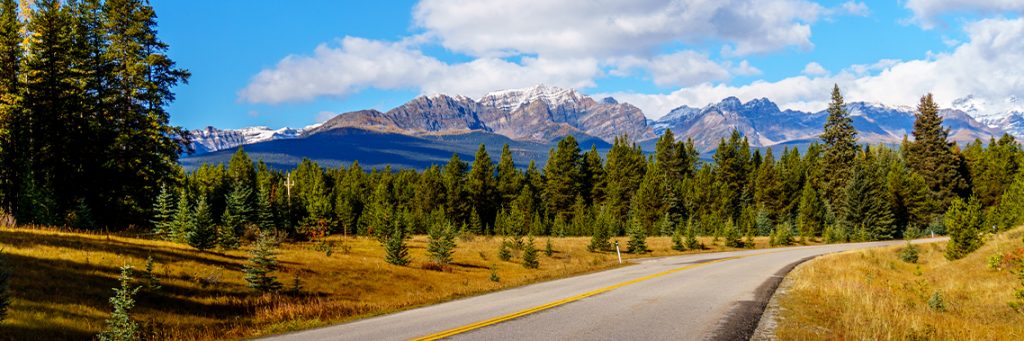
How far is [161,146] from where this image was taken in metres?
34.6

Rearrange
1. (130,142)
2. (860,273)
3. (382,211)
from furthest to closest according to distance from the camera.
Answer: (382,211) < (130,142) < (860,273)

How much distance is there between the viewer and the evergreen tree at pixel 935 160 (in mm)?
69438

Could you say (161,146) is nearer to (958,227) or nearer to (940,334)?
(940,334)

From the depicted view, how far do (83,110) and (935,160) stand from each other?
294ft

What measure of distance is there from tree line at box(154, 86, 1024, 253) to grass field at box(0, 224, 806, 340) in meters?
24.8

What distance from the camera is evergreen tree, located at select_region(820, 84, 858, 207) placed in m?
72.1

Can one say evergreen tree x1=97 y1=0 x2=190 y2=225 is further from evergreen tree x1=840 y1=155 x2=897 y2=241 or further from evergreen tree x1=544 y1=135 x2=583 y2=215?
evergreen tree x1=840 y1=155 x2=897 y2=241

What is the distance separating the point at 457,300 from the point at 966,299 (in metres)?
17.7

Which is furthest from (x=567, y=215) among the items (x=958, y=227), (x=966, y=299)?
(x=966, y=299)

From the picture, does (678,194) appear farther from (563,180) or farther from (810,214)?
(810,214)

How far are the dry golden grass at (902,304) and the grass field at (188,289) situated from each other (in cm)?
946

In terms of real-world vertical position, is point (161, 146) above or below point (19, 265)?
above

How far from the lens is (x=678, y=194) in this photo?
259ft

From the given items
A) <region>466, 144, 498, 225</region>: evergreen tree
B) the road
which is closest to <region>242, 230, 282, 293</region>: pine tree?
the road
